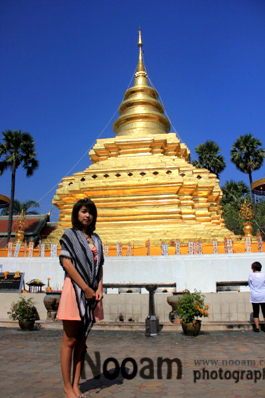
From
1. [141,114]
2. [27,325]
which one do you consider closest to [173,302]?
[27,325]

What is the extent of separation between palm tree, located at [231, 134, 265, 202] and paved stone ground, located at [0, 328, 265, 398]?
97.0ft

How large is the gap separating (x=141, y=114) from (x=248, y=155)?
54.8 feet

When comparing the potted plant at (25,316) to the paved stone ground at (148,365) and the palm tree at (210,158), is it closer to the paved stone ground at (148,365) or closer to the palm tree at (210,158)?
the paved stone ground at (148,365)

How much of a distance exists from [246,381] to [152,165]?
49.7ft

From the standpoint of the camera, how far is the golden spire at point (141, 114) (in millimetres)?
22422

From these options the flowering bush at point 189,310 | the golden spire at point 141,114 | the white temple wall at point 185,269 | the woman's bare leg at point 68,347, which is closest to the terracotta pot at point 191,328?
the flowering bush at point 189,310

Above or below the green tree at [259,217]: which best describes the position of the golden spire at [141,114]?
above

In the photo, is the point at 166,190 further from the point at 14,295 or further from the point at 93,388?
the point at 93,388

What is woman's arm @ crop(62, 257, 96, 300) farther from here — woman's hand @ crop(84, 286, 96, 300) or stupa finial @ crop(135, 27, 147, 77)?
stupa finial @ crop(135, 27, 147, 77)

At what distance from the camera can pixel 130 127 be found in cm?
2255

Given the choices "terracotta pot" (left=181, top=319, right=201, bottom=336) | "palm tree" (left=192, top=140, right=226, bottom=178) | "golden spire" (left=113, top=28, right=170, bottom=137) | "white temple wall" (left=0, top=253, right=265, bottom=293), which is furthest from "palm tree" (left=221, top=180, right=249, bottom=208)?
"terracotta pot" (left=181, top=319, right=201, bottom=336)

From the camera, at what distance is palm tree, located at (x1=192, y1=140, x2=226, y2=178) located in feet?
119

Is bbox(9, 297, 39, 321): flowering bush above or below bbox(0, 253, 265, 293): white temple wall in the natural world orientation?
below

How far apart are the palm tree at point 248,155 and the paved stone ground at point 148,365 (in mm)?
29566
